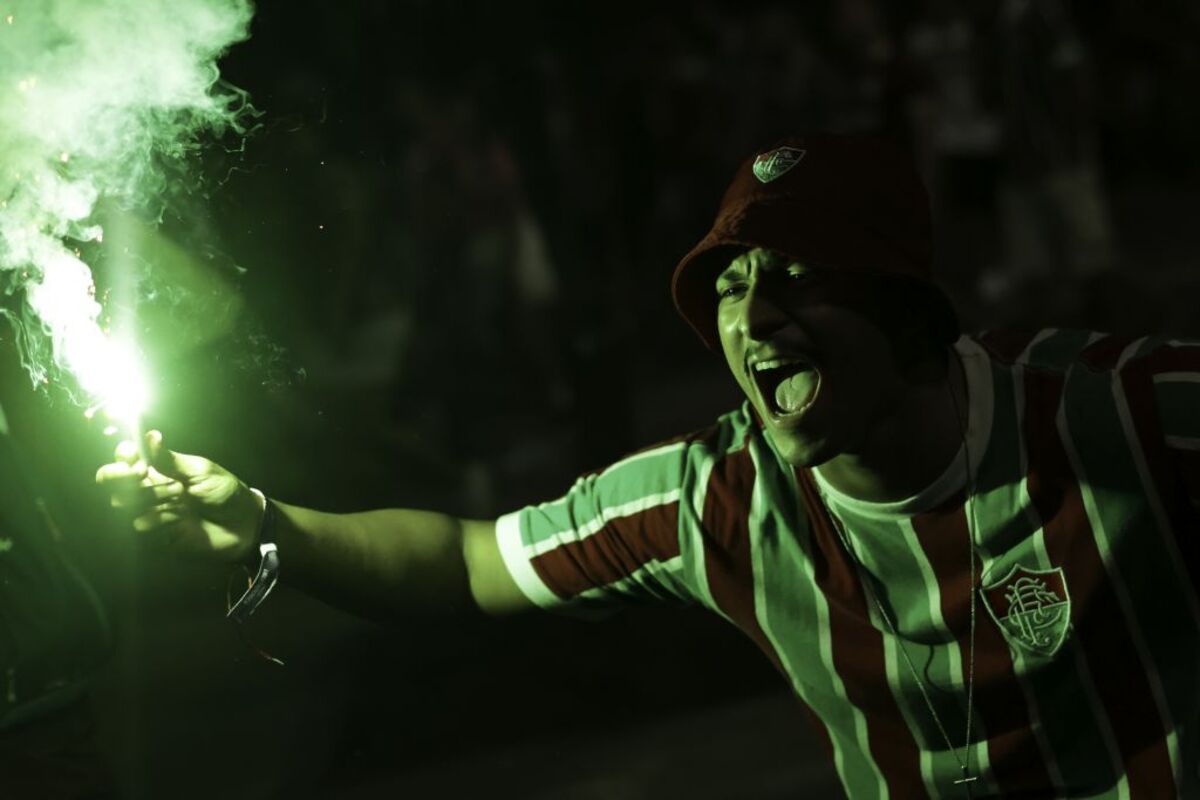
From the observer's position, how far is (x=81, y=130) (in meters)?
3.22

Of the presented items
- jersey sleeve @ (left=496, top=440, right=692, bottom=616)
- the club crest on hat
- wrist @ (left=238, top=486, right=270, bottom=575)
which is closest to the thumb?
wrist @ (left=238, top=486, right=270, bottom=575)

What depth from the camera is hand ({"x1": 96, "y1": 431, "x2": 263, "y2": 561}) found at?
3020mm

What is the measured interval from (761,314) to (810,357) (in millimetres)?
110

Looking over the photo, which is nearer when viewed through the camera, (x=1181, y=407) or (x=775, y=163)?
(x=1181, y=407)

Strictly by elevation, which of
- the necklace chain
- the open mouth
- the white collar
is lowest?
the necklace chain

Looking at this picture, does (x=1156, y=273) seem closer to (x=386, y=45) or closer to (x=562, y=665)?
(x=386, y=45)

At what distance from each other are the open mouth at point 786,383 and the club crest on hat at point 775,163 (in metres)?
0.31

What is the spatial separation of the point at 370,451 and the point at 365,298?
43.3 inches

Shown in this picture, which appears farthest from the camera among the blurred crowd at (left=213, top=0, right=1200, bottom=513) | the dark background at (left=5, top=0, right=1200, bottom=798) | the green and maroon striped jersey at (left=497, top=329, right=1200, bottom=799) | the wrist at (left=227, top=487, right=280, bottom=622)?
the blurred crowd at (left=213, top=0, right=1200, bottom=513)

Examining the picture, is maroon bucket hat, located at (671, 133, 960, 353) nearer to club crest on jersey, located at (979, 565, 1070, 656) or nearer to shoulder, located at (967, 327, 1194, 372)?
shoulder, located at (967, 327, 1194, 372)

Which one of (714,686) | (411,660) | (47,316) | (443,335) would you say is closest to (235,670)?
(411,660)

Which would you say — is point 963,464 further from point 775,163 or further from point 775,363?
point 775,163

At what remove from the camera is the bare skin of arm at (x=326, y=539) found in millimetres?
3082

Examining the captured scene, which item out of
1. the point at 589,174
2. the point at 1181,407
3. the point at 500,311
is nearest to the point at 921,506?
the point at 1181,407
